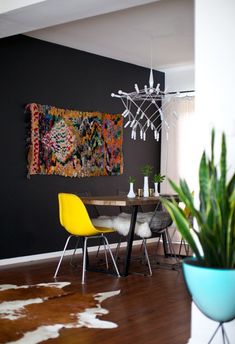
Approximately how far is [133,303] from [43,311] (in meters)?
0.78

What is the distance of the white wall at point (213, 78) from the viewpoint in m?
2.94

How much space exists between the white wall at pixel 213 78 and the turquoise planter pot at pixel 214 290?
723 millimetres

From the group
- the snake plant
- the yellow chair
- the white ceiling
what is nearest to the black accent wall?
the white ceiling

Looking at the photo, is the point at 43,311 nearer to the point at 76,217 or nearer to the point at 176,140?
the point at 76,217

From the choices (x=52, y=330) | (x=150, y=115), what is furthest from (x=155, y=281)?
(x=150, y=115)

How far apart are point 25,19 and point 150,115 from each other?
397cm

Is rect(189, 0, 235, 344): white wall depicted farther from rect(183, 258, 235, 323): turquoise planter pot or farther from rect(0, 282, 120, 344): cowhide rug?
rect(0, 282, 120, 344): cowhide rug

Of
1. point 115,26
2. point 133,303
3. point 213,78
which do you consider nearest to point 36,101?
point 115,26

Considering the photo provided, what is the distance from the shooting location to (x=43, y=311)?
384 centimetres

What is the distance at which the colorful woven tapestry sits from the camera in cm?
623

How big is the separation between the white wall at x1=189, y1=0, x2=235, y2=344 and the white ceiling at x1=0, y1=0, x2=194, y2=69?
996mm

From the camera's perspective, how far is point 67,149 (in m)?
6.63

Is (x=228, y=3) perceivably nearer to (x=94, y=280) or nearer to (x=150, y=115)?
(x=94, y=280)

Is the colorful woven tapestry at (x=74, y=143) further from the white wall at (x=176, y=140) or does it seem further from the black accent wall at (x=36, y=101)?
the white wall at (x=176, y=140)
